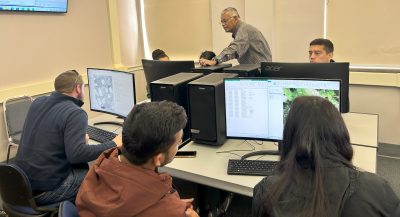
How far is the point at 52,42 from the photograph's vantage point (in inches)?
149

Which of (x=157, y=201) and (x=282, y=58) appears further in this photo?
(x=282, y=58)

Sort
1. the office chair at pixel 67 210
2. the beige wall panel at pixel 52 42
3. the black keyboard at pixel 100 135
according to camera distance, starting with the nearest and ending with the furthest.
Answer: the office chair at pixel 67 210
the black keyboard at pixel 100 135
the beige wall panel at pixel 52 42

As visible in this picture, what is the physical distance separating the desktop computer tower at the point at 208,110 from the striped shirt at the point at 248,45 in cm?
141

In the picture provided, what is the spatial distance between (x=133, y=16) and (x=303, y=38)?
2452 mm

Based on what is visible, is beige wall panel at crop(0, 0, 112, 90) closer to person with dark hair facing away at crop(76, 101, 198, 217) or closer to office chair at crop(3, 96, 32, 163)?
office chair at crop(3, 96, 32, 163)

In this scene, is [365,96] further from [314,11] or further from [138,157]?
[138,157]

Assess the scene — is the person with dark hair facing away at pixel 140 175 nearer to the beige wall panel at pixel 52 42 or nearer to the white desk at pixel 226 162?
the white desk at pixel 226 162

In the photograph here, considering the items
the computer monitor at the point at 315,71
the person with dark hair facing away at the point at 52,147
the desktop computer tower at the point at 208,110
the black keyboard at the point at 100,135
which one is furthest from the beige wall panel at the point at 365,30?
the person with dark hair facing away at the point at 52,147

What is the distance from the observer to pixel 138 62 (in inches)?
199

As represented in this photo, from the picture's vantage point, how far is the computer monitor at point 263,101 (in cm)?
167

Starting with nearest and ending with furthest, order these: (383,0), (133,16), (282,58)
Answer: (383,0)
(282,58)
(133,16)

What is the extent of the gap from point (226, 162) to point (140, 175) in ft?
2.69

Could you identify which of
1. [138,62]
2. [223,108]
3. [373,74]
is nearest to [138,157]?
[223,108]

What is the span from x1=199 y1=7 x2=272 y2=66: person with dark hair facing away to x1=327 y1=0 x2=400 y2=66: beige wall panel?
750mm
